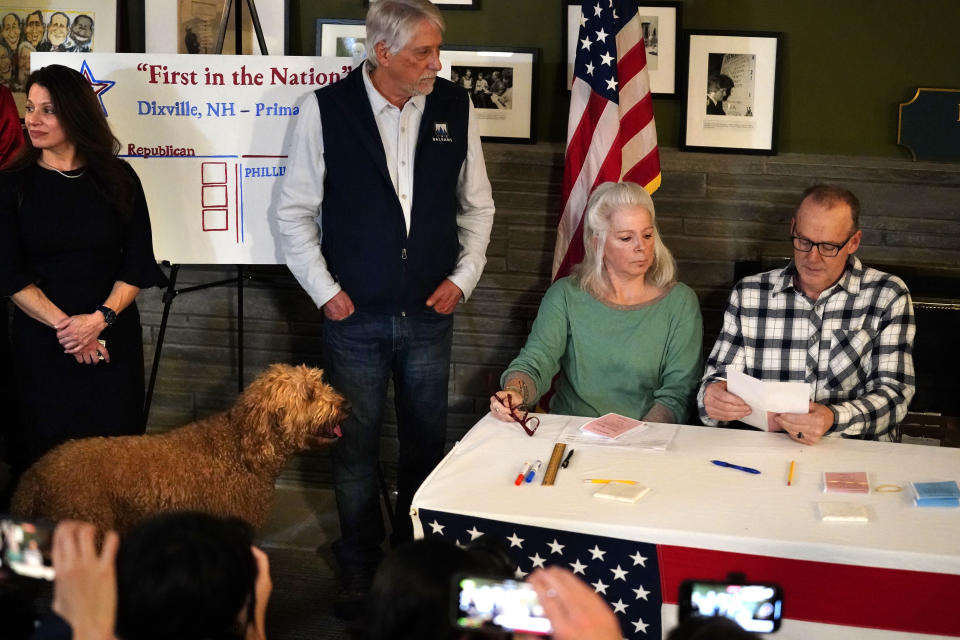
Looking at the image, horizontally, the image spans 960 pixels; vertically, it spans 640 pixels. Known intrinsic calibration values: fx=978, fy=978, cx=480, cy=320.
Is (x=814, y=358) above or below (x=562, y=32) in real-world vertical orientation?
below

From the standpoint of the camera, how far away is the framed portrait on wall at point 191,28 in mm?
3785

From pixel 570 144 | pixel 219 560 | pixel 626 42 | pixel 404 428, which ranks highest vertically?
pixel 626 42

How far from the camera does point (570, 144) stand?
338cm

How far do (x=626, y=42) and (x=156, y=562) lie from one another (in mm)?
2611

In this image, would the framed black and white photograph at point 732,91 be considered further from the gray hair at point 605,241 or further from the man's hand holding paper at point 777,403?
the man's hand holding paper at point 777,403

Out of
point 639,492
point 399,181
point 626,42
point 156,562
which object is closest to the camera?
point 156,562

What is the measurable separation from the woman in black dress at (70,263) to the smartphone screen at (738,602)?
2.16 meters

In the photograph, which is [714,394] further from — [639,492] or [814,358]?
[639,492]

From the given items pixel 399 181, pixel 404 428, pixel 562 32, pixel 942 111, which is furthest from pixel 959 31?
pixel 404 428

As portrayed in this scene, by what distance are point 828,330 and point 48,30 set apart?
3.14 metres

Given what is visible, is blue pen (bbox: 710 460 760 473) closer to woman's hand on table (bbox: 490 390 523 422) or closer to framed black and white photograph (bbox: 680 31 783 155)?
woman's hand on table (bbox: 490 390 523 422)

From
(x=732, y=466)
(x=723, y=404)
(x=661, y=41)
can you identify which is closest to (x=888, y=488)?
(x=732, y=466)

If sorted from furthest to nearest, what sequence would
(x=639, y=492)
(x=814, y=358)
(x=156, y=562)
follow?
(x=814, y=358)
(x=639, y=492)
(x=156, y=562)

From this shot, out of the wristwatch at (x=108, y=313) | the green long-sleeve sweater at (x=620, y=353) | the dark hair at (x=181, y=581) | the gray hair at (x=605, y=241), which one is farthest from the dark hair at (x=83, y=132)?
the dark hair at (x=181, y=581)
